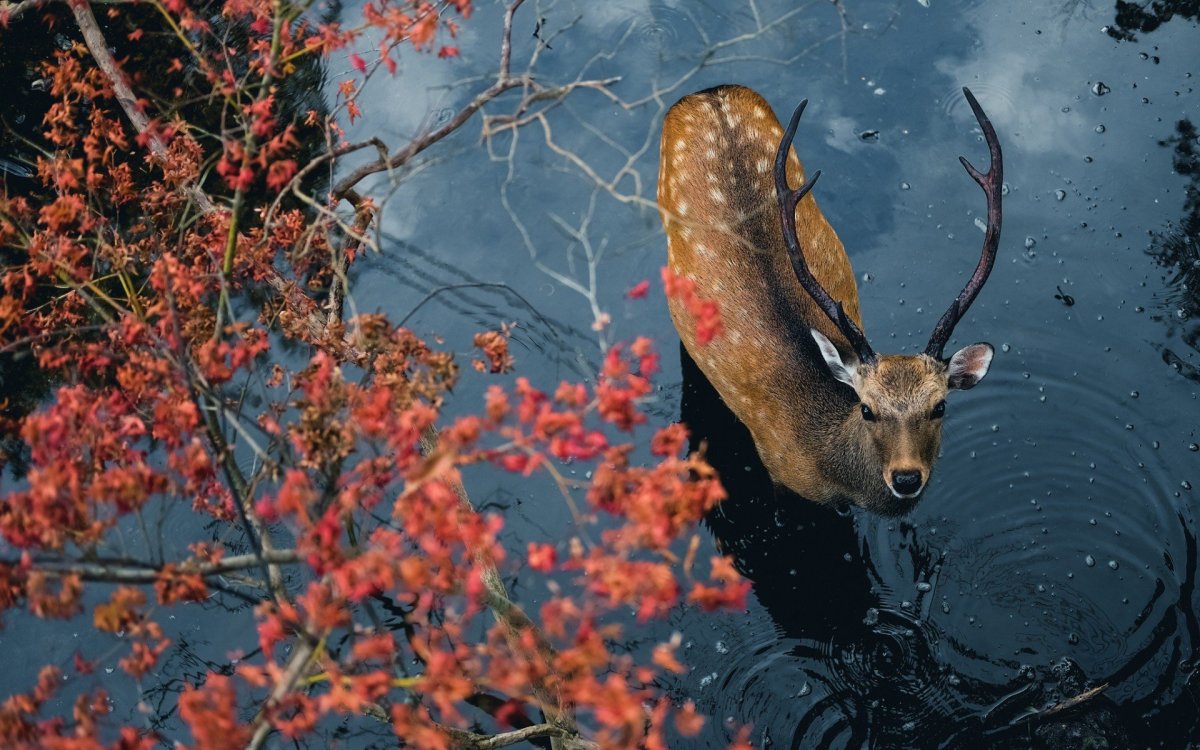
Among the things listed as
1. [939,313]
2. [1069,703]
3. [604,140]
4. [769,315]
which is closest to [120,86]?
[604,140]

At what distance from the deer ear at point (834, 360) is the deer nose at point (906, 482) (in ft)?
1.86

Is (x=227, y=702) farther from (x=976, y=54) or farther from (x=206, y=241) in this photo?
(x=976, y=54)

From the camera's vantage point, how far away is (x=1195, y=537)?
5785 mm

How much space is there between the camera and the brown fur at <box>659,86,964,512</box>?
542cm

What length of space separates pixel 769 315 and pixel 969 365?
1082 millimetres

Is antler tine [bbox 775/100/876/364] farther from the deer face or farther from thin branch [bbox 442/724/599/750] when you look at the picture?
thin branch [bbox 442/724/599/750]

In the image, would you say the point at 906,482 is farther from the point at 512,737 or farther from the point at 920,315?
the point at 920,315

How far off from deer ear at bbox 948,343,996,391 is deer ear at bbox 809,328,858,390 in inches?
18.0

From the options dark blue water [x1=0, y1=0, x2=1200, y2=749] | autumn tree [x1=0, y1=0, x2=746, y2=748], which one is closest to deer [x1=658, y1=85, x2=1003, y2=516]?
dark blue water [x1=0, y1=0, x2=1200, y2=749]

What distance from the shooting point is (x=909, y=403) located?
16.2ft

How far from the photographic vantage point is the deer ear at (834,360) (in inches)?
204

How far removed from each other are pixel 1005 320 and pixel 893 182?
1302 millimetres

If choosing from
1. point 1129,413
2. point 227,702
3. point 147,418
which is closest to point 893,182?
point 1129,413

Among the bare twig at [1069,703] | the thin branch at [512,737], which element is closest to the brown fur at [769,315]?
the bare twig at [1069,703]
